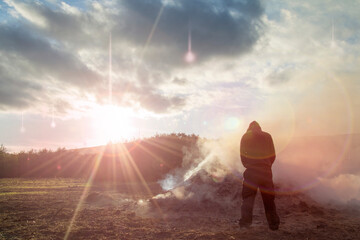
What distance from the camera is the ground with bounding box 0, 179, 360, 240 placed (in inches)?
260

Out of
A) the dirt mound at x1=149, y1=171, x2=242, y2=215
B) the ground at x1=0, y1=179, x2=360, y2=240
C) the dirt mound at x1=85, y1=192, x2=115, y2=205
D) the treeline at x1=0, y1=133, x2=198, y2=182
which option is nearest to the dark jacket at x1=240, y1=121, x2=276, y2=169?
the ground at x1=0, y1=179, x2=360, y2=240

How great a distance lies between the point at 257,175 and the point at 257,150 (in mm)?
653

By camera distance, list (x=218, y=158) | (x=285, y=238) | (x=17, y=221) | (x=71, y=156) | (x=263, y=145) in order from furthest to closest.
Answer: (x=71, y=156), (x=218, y=158), (x=17, y=221), (x=263, y=145), (x=285, y=238)

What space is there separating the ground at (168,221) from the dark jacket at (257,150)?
5.81 feet

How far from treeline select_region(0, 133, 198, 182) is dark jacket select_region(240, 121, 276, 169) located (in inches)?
666

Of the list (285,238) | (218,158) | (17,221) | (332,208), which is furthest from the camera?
(218,158)

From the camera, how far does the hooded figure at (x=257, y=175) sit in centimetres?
624

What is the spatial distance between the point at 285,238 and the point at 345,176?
5.31 metres

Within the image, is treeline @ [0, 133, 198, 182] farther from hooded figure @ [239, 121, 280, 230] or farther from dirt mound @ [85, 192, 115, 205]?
hooded figure @ [239, 121, 280, 230]

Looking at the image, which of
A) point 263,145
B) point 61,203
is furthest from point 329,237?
point 61,203

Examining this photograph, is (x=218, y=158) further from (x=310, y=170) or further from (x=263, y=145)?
(x=263, y=145)

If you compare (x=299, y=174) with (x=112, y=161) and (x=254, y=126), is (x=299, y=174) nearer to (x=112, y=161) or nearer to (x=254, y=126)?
(x=254, y=126)

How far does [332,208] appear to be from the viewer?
8758 mm

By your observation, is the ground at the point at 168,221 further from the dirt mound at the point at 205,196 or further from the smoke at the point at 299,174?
the smoke at the point at 299,174
